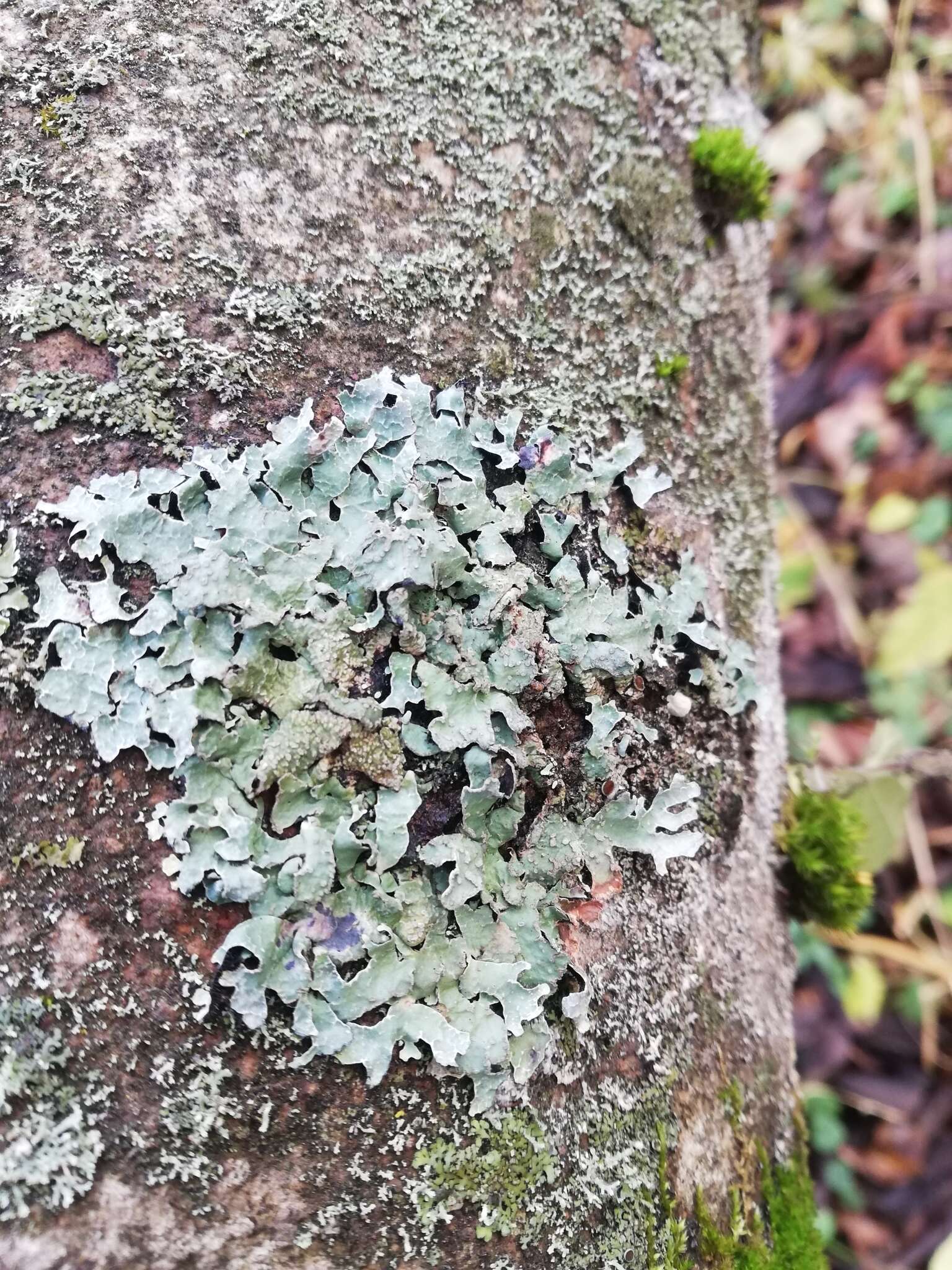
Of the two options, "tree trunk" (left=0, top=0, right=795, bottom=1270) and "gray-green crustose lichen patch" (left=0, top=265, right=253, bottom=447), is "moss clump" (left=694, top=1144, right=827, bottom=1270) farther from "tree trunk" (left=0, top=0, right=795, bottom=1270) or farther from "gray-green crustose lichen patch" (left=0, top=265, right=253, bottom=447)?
"gray-green crustose lichen patch" (left=0, top=265, right=253, bottom=447)

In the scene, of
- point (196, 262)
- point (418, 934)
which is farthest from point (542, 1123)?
point (196, 262)

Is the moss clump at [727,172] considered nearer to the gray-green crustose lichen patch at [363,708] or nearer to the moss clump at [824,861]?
the gray-green crustose lichen patch at [363,708]

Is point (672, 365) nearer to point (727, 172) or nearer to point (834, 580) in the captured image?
point (727, 172)

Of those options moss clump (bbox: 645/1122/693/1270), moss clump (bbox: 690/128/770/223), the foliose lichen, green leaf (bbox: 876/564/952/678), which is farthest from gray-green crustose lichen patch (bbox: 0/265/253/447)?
green leaf (bbox: 876/564/952/678)

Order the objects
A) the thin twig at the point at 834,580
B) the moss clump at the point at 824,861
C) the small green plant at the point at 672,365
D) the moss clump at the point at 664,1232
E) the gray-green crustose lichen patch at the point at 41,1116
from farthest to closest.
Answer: the thin twig at the point at 834,580 < the moss clump at the point at 824,861 < the small green plant at the point at 672,365 < the moss clump at the point at 664,1232 < the gray-green crustose lichen patch at the point at 41,1116

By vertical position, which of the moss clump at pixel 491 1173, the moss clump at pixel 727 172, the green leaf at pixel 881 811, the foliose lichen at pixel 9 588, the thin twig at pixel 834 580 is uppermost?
the moss clump at pixel 727 172

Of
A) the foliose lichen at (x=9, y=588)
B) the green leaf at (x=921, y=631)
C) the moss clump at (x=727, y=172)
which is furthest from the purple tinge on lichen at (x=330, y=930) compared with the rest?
the green leaf at (x=921, y=631)

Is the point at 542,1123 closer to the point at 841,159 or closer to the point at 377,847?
the point at 377,847
